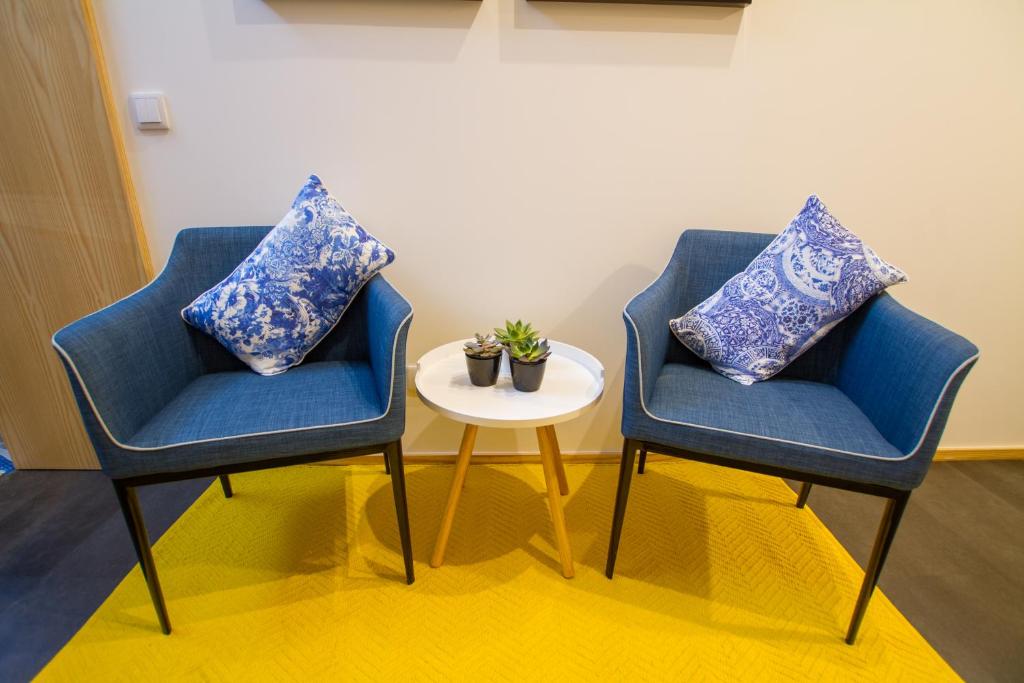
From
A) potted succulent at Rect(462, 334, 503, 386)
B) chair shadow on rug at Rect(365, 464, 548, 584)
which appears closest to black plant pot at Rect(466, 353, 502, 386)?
potted succulent at Rect(462, 334, 503, 386)

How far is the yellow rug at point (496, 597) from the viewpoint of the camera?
114 cm

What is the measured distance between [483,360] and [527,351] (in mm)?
113

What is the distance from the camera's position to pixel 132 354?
114 centimetres

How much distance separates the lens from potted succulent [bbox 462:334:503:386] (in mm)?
1298

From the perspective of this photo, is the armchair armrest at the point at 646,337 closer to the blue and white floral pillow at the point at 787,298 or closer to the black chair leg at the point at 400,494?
the blue and white floral pillow at the point at 787,298

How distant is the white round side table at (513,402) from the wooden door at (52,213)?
1018 millimetres

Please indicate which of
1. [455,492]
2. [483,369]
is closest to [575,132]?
[483,369]

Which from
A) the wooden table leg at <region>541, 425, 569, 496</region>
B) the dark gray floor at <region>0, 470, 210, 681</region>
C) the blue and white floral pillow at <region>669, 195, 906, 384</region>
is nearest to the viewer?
the dark gray floor at <region>0, 470, 210, 681</region>

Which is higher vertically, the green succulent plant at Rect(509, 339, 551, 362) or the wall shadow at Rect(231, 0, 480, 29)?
the wall shadow at Rect(231, 0, 480, 29)

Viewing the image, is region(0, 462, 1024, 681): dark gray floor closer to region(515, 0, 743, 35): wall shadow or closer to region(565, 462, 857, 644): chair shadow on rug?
region(565, 462, 857, 644): chair shadow on rug

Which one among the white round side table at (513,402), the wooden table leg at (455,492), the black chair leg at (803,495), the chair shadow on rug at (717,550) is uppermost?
the white round side table at (513,402)

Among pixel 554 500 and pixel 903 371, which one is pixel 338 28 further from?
pixel 903 371

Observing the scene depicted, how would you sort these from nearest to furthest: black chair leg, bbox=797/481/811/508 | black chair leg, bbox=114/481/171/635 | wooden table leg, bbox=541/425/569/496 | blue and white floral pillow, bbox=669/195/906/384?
black chair leg, bbox=114/481/171/635 → blue and white floral pillow, bbox=669/195/906/384 → wooden table leg, bbox=541/425/569/496 → black chair leg, bbox=797/481/811/508

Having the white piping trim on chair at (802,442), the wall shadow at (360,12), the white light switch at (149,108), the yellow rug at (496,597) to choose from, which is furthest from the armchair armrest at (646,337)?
the white light switch at (149,108)
